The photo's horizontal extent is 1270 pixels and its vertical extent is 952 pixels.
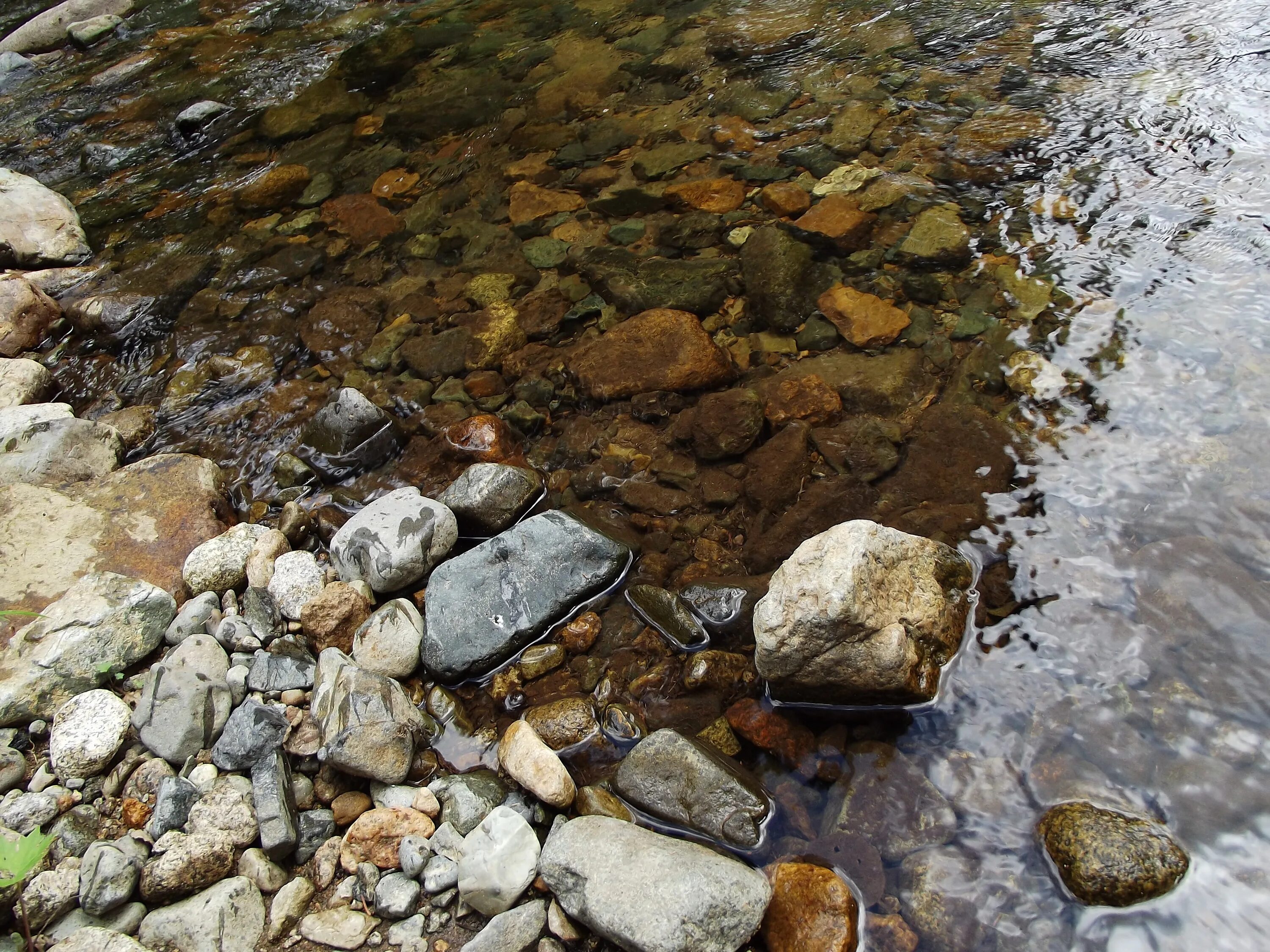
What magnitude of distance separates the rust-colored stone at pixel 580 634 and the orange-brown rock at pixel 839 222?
2.61 meters

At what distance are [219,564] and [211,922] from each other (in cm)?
157

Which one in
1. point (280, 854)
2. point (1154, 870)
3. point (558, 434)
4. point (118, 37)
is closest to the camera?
point (1154, 870)

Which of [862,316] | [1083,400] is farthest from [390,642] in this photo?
[1083,400]

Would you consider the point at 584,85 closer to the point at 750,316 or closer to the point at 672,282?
the point at 672,282

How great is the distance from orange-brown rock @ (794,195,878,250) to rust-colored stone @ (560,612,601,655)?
2.61 m

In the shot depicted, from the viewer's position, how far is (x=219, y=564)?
11.0 feet

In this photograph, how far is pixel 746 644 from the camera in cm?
287

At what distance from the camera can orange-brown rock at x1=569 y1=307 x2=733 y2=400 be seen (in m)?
3.91

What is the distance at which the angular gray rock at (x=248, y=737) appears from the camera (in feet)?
8.57

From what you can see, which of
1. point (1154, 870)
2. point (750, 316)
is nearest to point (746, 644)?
point (1154, 870)

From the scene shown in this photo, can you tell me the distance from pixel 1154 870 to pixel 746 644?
1321 mm

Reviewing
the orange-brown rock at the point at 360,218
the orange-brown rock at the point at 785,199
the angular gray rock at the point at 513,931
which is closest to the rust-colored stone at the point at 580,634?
the angular gray rock at the point at 513,931

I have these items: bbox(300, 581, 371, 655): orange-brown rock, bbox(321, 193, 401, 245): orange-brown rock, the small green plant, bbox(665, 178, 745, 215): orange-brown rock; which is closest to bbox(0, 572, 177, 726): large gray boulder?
bbox(300, 581, 371, 655): orange-brown rock

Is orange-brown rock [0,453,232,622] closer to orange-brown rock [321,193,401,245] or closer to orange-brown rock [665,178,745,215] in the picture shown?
orange-brown rock [321,193,401,245]
